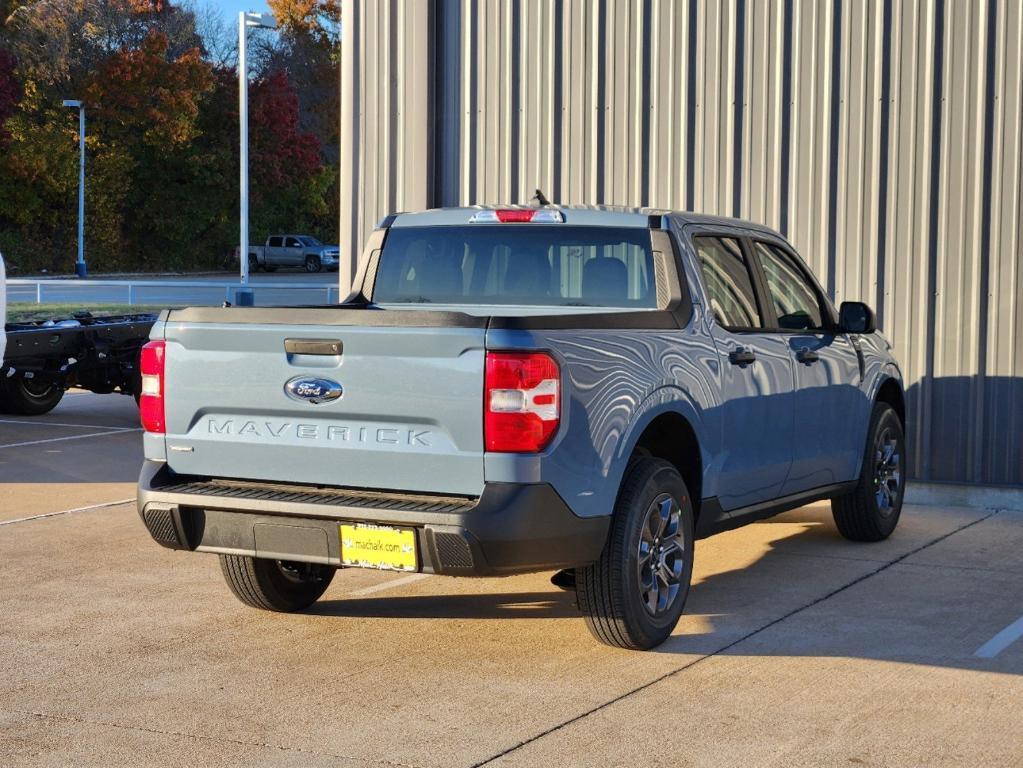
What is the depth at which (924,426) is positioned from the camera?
446 inches

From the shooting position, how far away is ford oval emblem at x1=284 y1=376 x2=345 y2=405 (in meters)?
6.23

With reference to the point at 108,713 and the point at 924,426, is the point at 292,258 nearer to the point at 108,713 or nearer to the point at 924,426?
the point at 924,426

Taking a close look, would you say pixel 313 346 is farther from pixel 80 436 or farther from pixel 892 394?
pixel 80 436

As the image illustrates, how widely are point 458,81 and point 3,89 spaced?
161 feet

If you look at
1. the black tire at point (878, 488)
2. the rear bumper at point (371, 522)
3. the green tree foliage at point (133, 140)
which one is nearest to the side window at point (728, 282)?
the black tire at point (878, 488)

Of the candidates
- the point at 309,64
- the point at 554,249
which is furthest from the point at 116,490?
the point at 309,64

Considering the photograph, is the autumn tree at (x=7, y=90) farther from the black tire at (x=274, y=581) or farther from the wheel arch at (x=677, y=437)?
the wheel arch at (x=677, y=437)

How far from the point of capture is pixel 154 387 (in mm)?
6688

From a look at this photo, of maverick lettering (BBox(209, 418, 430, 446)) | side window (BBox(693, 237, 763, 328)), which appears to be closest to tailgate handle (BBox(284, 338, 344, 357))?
→ maverick lettering (BBox(209, 418, 430, 446))

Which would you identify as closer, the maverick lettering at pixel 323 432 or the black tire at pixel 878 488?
the maverick lettering at pixel 323 432

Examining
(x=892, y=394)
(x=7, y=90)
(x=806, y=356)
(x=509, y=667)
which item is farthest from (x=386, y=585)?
(x=7, y=90)

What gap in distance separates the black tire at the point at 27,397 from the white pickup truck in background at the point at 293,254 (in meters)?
49.8

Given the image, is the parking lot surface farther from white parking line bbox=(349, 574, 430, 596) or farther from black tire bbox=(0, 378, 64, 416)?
black tire bbox=(0, 378, 64, 416)

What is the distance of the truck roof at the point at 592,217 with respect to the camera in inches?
297
